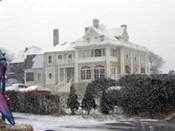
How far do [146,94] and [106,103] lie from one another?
2.69m

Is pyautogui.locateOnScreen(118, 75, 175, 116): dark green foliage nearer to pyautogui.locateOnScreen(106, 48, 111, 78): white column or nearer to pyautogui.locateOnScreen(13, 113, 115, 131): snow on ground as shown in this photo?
pyautogui.locateOnScreen(13, 113, 115, 131): snow on ground

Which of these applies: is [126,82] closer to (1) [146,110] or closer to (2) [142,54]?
(1) [146,110]

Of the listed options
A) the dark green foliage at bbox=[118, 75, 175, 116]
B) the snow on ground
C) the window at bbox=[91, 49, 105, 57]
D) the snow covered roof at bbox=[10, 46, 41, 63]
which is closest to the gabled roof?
the window at bbox=[91, 49, 105, 57]

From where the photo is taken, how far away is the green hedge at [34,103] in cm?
1797

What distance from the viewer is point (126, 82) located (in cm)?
1689

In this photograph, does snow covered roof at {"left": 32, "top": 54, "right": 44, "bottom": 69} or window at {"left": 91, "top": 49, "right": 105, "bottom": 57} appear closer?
window at {"left": 91, "top": 49, "right": 105, "bottom": 57}

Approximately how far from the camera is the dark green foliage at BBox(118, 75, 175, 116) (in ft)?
53.5

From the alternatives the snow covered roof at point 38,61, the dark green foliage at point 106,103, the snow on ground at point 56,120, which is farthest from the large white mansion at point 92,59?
the snow on ground at point 56,120

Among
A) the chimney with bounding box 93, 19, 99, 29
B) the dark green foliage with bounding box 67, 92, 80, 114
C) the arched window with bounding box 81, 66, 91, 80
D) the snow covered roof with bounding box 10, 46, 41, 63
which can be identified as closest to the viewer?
the dark green foliage with bounding box 67, 92, 80, 114

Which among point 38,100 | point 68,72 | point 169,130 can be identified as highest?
point 68,72

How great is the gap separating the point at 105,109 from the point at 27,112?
5064 millimetres

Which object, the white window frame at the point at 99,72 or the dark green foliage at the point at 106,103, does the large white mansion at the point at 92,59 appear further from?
the dark green foliage at the point at 106,103

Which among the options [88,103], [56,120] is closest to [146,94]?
[88,103]

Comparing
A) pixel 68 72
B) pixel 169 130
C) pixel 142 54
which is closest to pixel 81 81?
pixel 68 72
